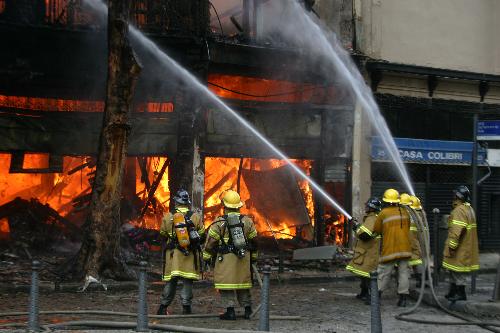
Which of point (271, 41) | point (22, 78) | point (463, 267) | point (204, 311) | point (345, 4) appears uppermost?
point (345, 4)

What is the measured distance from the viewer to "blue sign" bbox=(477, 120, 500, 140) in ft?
36.5

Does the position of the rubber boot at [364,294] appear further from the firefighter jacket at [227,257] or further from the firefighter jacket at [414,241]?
the firefighter jacket at [227,257]

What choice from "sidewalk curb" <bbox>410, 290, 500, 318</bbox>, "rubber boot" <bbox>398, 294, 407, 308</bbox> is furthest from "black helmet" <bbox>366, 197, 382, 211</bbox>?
"sidewalk curb" <bbox>410, 290, 500, 318</bbox>

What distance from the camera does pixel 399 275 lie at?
1005cm

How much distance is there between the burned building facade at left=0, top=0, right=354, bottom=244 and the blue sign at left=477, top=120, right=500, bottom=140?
582 cm

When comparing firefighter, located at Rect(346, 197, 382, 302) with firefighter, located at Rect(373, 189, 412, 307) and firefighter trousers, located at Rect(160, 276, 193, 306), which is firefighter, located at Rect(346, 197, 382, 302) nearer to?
firefighter, located at Rect(373, 189, 412, 307)

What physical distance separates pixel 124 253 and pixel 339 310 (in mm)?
5508

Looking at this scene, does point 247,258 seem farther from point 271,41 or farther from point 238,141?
point 271,41

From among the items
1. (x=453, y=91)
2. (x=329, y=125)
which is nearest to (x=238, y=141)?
(x=329, y=125)

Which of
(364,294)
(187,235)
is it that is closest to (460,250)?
(364,294)

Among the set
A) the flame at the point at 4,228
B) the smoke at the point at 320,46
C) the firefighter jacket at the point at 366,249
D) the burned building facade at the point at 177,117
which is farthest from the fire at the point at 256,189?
the firefighter jacket at the point at 366,249

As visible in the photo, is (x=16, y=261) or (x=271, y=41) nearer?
(x=16, y=261)

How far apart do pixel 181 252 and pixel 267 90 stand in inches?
324

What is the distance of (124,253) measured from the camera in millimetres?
13703
